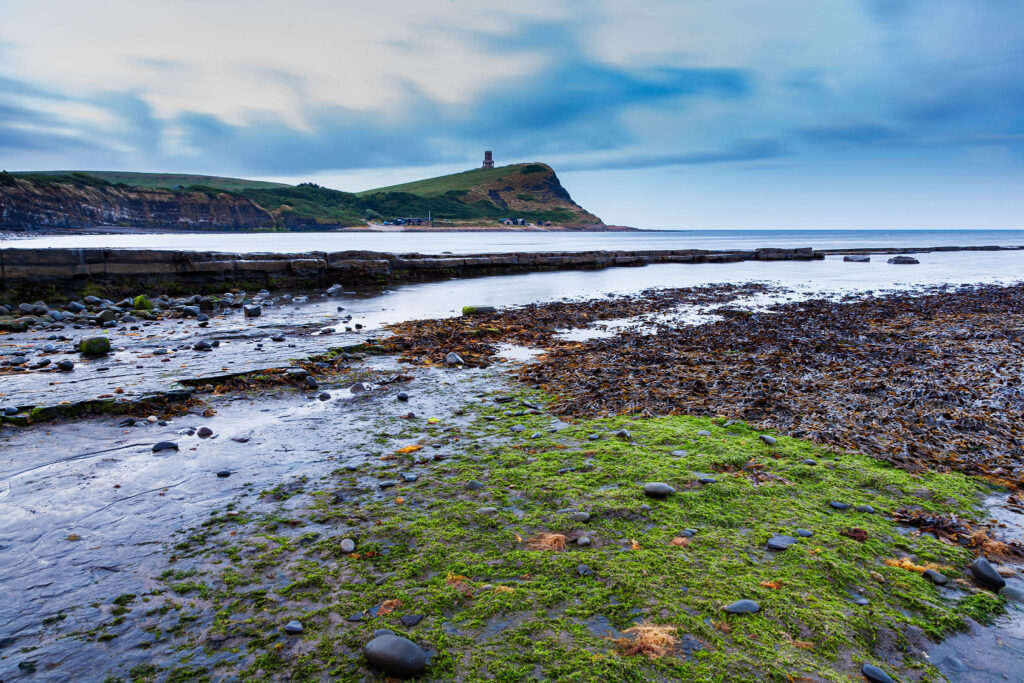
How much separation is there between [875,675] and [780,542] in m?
1.12

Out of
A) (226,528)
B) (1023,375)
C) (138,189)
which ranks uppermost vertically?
(138,189)

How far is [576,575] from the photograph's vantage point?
325 centimetres

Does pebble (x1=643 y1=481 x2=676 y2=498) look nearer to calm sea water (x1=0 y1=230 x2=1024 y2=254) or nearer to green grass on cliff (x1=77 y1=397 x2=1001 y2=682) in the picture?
green grass on cliff (x1=77 y1=397 x2=1001 y2=682)

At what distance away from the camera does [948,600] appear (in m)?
2.99

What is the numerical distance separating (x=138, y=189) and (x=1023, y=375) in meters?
168

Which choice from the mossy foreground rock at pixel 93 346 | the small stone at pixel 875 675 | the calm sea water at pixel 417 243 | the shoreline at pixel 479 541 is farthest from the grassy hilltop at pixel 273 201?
the small stone at pixel 875 675

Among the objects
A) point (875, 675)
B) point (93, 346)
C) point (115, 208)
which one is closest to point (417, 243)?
point (93, 346)

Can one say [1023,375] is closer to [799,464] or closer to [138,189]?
[799,464]

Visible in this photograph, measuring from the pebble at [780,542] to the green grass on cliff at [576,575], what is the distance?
4 centimetres

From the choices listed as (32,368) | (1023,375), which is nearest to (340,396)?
(32,368)

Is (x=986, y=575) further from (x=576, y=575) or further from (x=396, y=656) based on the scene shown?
(x=396, y=656)

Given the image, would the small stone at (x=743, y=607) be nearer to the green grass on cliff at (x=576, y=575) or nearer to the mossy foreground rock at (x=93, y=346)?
the green grass on cliff at (x=576, y=575)

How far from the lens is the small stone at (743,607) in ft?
9.39

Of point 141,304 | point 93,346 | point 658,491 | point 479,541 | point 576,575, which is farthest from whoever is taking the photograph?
point 141,304
